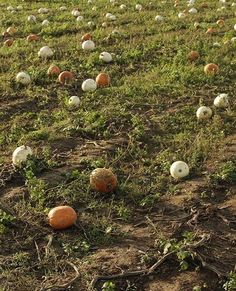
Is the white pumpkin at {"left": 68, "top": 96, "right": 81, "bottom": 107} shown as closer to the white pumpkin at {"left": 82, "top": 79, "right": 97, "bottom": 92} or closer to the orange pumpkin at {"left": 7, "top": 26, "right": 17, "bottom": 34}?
the white pumpkin at {"left": 82, "top": 79, "right": 97, "bottom": 92}

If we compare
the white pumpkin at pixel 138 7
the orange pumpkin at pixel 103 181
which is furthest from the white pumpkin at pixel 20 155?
the white pumpkin at pixel 138 7

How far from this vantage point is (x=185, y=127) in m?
7.07

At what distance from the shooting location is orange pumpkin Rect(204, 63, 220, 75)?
8.73 metres

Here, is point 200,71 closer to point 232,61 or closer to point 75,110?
Result: point 232,61

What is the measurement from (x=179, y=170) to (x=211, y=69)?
11.3ft

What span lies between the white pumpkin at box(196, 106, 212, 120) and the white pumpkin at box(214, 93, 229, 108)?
0.35 m

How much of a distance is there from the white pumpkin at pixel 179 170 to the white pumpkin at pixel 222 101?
79.7 inches

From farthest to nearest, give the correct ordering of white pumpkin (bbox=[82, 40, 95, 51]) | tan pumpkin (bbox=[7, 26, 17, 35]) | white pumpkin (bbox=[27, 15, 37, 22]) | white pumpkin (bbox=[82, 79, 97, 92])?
white pumpkin (bbox=[27, 15, 37, 22]) → tan pumpkin (bbox=[7, 26, 17, 35]) → white pumpkin (bbox=[82, 40, 95, 51]) → white pumpkin (bbox=[82, 79, 97, 92])

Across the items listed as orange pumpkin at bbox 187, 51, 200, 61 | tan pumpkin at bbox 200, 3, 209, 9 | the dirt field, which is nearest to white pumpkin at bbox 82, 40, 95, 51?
the dirt field

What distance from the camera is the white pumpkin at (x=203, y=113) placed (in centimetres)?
722

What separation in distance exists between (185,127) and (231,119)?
68 cm

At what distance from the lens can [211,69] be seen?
8.76m

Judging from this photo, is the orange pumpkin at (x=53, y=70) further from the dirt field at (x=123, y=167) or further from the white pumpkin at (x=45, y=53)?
the white pumpkin at (x=45, y=53)

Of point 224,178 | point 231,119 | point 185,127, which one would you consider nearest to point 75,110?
point 185,127
